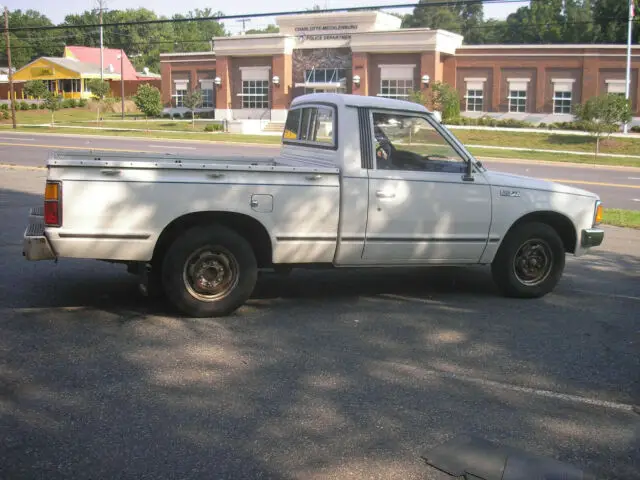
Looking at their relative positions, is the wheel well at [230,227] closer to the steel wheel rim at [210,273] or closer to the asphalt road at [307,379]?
the steel wheel rim at [210,273]

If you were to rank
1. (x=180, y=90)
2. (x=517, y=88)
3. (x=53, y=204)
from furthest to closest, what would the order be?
1. (x=180, y=90)
2. (x=517, y=88)
3. (x=53, y=204)

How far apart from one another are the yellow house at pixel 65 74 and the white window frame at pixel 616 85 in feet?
184

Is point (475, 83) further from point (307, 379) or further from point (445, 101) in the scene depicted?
point (307, 379)

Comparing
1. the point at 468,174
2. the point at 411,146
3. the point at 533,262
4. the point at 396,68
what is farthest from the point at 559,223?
the point at 396,68

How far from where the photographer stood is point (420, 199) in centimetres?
709

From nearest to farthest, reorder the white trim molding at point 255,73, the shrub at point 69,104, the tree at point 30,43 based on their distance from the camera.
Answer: the white trim molding at point 255,73, the shrub at point 69,104, the tree at point 30,43

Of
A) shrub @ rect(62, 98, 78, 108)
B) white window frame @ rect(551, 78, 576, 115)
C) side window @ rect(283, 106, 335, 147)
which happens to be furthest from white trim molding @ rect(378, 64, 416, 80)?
side window @ rect(283, 106, 335, 147)

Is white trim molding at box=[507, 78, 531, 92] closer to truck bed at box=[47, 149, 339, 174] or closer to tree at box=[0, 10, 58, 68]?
truck bed at box=[47, 149, 339, 174]

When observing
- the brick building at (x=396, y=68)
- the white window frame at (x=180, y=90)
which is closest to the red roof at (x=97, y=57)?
the white window frame at (x=180, y=90)

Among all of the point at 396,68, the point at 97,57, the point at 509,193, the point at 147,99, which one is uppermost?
the point at 97,57

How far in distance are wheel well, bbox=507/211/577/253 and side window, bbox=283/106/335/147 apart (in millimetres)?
2151

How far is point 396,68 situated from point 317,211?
4615 centimetres

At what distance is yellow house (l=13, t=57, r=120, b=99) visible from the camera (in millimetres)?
81562

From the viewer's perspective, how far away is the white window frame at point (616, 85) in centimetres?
4694
